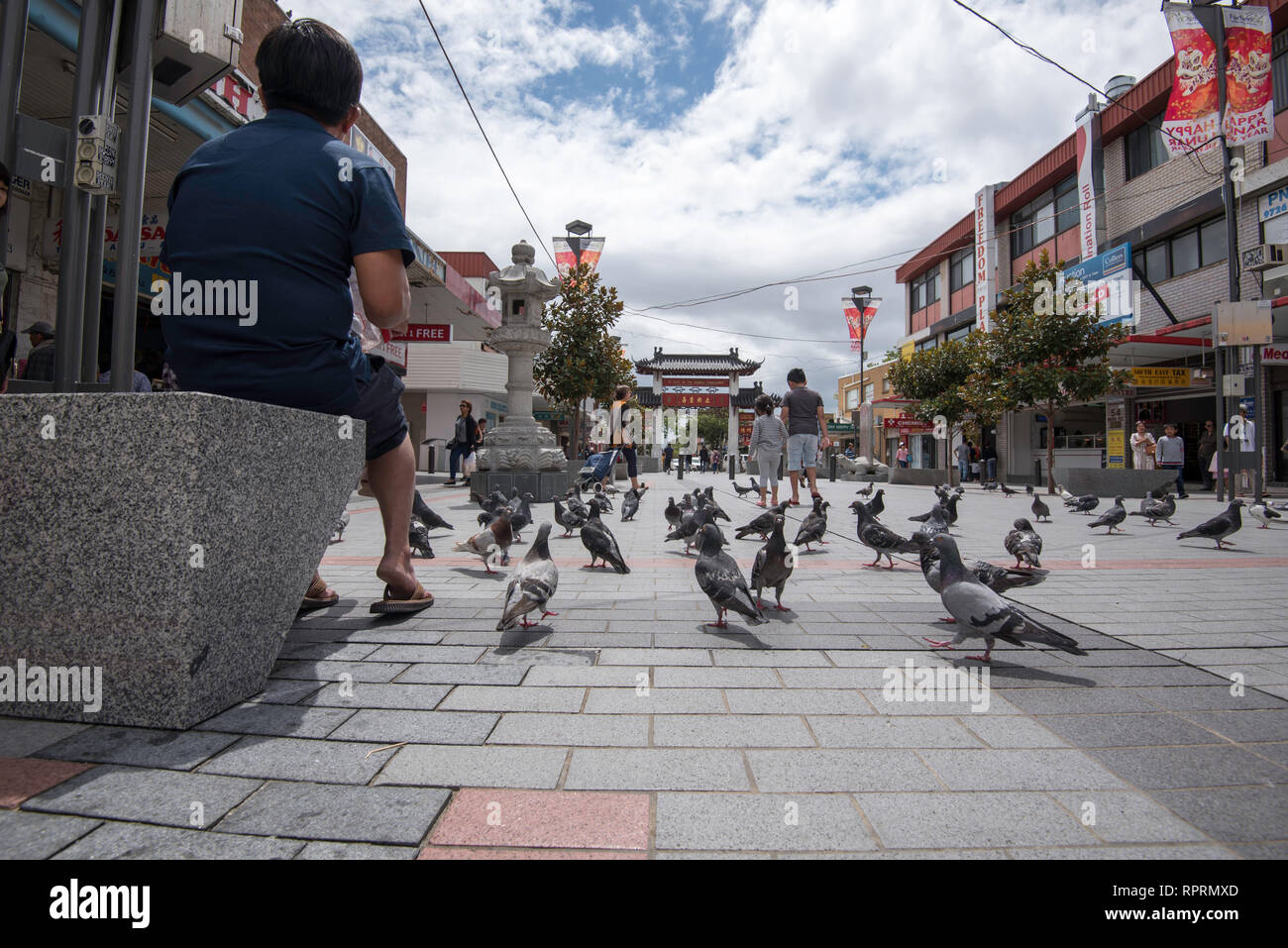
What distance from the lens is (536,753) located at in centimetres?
188

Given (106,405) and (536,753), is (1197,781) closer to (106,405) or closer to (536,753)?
(536,753)

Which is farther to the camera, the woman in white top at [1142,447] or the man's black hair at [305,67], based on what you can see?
the woman in white top at [1142,447]

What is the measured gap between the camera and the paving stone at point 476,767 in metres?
1.70

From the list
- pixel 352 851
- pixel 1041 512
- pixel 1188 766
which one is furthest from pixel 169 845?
pixel 1041 512

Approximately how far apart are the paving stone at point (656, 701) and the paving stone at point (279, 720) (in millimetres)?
846

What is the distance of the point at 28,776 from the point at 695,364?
56.1 metres

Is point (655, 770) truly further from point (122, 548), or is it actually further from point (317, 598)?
point (317, 598)

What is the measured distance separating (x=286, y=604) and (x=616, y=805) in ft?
5.02

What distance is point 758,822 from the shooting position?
152 cm

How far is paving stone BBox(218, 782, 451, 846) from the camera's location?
144cm

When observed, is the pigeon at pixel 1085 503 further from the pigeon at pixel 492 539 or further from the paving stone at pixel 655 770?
the paving stone at pixel 655 770

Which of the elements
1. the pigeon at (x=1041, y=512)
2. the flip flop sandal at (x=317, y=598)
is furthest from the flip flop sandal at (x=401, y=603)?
the pigeon at (x=1041, y=512)
